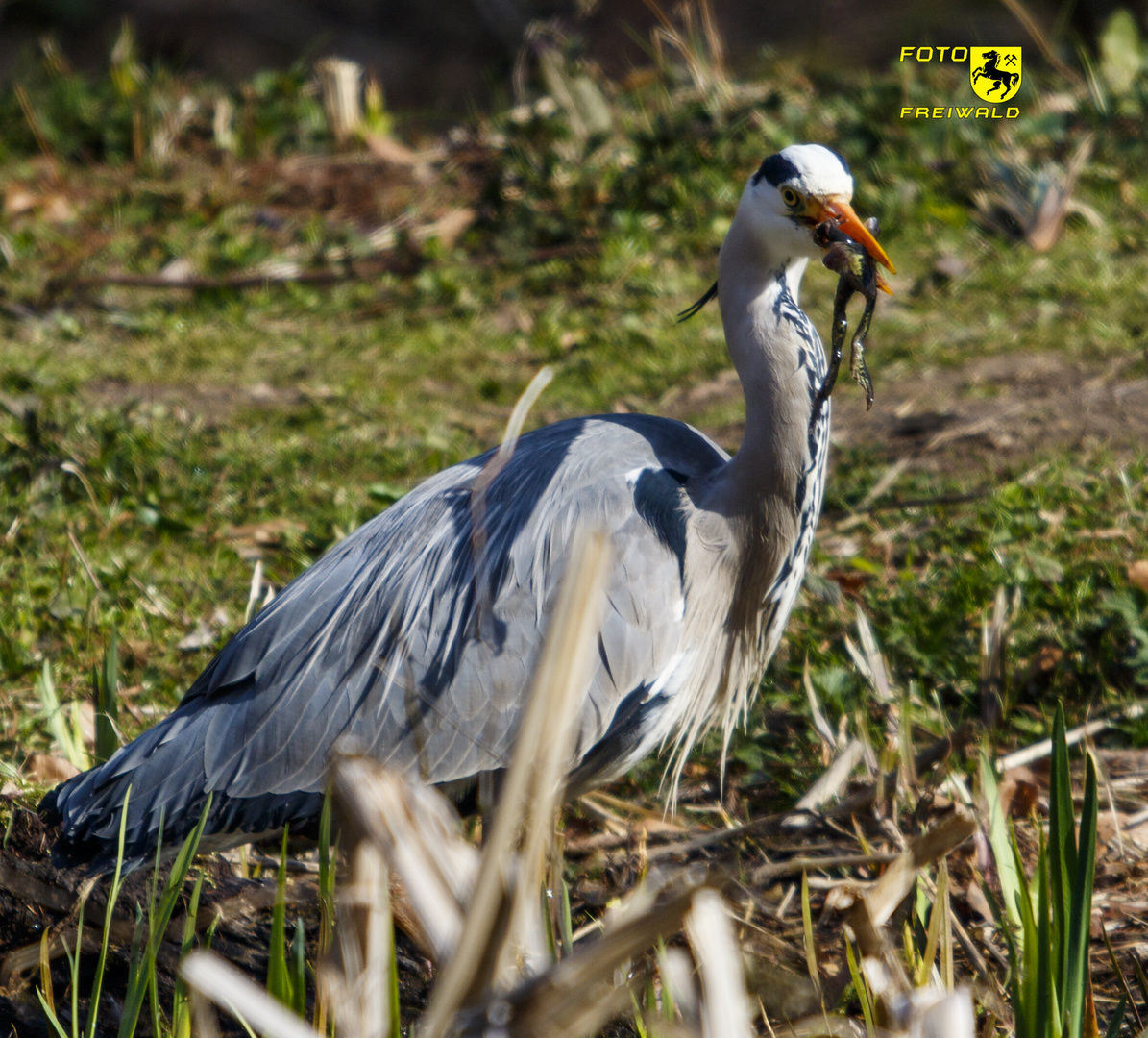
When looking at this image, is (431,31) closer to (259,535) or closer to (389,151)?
(389,151)

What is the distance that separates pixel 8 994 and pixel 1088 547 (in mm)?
2778

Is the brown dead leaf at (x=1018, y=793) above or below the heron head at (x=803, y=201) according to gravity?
below

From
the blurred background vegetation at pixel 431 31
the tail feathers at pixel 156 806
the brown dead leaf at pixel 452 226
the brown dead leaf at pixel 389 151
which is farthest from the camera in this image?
the blurred background vegetation at pixel 431 31

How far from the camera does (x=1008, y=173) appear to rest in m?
5.66

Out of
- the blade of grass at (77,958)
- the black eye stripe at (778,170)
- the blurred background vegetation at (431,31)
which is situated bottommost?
the blade of grass at (77,958)

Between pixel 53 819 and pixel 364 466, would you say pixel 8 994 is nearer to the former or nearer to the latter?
pixel 53 819

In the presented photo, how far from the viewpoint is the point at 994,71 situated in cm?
621

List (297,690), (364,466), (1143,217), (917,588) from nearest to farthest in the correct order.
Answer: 1. (297,690)
2. (917,588)
3. (364,466)
4. (1143,217)

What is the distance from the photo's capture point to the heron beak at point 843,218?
2.51 metres

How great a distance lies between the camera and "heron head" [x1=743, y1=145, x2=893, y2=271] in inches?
101

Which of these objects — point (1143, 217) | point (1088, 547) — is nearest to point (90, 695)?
point (1088, 547)

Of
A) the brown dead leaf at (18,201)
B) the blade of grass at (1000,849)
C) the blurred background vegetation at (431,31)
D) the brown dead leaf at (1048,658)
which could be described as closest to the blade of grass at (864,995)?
the blade of grass at (1000,849)

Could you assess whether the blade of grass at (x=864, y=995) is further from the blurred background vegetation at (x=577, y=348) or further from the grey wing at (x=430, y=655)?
the grey wing at (x=430, y=655)

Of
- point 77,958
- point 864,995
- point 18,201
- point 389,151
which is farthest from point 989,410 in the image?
point 18,201
